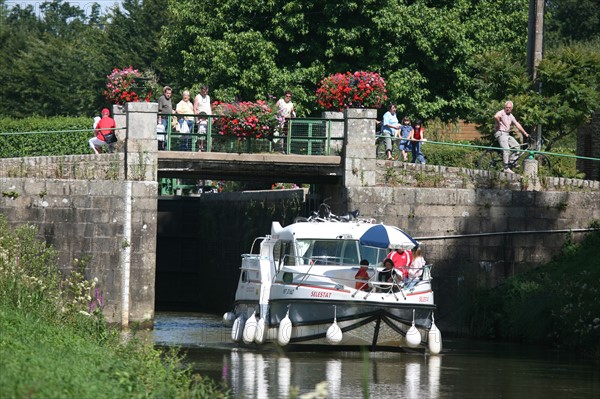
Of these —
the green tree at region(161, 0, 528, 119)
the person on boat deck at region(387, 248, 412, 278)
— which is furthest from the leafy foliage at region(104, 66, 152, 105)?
the green tree at region(161, 0, 528, 119)

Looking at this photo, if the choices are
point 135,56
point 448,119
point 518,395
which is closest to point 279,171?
point 518,395

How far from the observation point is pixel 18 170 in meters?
31.2

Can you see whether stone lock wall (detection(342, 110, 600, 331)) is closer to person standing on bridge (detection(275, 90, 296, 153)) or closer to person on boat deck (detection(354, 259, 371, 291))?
person standing on bridge (detection(275, 90, 296, 153))

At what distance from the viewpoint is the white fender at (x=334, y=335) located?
81.7 feet

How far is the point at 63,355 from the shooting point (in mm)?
16406

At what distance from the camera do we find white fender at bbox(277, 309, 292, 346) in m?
25.3

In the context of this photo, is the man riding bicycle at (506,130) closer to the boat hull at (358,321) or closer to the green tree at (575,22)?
the boat hull at (358,321)

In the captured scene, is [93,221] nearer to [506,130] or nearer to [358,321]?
[358,321]

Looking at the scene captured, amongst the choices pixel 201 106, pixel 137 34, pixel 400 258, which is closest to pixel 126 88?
pixel 201 106

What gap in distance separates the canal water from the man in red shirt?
557 centimetres

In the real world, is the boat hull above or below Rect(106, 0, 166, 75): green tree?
below

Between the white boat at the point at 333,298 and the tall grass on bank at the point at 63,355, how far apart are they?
3.85 m

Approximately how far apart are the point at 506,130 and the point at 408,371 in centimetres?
1058

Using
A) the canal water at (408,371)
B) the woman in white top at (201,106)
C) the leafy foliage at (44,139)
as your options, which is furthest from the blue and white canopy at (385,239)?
the leafy foliage at (44,139)
